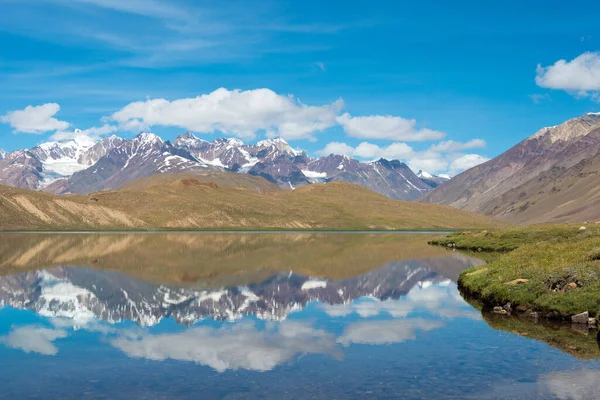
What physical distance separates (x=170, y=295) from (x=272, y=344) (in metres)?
22.7

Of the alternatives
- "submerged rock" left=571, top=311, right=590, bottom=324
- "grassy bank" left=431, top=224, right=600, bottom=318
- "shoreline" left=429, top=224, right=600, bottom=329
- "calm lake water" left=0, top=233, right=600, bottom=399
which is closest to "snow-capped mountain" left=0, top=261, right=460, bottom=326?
"calm lake water" left=0, top=233, right=600, bottom=399

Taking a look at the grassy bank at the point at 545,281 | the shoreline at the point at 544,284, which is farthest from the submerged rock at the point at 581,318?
the grassy bank at the point at 545,281

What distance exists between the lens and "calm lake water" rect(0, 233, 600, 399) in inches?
952

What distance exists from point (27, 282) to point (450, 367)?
50640 mm

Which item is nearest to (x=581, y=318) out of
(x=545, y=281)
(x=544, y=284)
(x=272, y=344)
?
(x=544, y=284)

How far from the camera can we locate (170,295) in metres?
53.1

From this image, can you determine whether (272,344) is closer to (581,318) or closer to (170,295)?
(581,318)

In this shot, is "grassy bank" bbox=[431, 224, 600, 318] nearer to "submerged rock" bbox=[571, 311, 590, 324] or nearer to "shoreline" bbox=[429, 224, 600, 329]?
"shoreline" bbox=[429, 224, 600, 329]

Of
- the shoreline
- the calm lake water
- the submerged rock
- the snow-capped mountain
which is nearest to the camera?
the calm lake water

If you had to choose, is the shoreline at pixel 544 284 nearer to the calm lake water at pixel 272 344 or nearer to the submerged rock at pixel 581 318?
the submerged rock at pixel 581 318

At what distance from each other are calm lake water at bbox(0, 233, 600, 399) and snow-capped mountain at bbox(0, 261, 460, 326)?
200 millimetres

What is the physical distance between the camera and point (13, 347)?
1260 inches

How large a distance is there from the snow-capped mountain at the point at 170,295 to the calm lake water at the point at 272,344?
20cm

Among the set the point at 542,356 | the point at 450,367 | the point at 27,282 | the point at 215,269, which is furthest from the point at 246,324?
the point at 215,269
